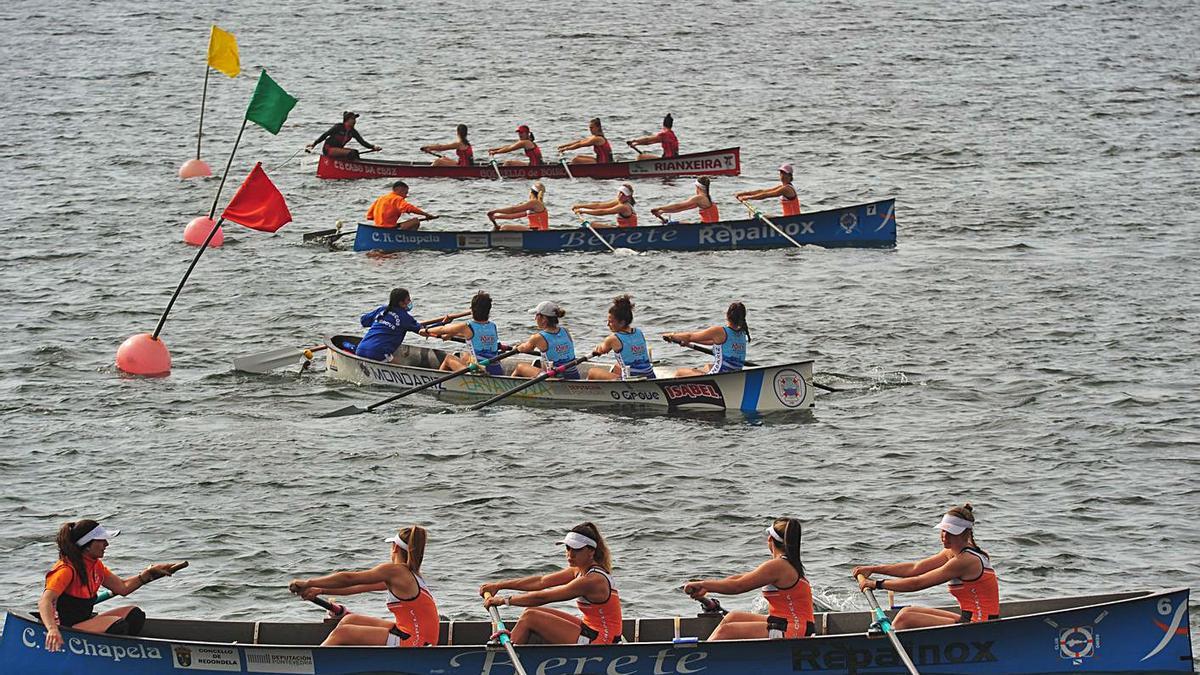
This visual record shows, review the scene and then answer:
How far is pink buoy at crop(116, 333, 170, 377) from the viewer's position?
28891 mm

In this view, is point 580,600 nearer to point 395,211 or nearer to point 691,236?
point 691,236

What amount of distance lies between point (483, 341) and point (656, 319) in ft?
20.7

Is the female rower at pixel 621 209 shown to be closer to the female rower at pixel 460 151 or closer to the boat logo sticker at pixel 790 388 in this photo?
the female rower at pixel 460 151

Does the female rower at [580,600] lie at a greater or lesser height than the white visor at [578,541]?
lesser

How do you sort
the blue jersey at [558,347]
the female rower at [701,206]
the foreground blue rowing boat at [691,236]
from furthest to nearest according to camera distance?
the foreground blue rowing boat at [691,236]
the female rower at [701,206]
the blue jersey at [558,347]

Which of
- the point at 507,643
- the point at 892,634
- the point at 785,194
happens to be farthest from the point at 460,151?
the point at 892,634

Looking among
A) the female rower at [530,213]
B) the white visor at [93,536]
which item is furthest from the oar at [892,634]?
the female rower at [530,213]

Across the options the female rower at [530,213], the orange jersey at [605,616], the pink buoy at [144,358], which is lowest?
the orange jersey at [605,616]

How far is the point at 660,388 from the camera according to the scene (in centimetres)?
2586

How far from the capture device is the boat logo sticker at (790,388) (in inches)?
995

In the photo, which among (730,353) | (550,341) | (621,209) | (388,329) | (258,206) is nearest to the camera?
(730,353)

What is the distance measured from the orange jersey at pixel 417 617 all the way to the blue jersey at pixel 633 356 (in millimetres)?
9897

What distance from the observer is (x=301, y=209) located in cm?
4244

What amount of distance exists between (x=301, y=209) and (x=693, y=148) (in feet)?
41.8
